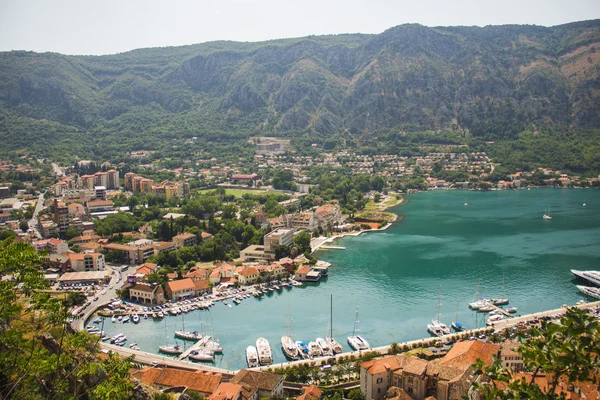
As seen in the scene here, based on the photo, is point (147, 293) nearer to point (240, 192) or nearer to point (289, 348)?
point (289, 348)

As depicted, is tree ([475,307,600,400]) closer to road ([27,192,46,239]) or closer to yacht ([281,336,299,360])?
yacht ([281,336,299,360])

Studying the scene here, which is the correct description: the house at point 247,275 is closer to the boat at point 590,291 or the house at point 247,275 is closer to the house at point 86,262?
the house at point 86,262

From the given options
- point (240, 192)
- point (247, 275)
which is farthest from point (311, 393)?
point (240, 192)

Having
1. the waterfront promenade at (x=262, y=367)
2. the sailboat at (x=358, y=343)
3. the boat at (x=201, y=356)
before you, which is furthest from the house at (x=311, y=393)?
the boat at (x=201, y=356)

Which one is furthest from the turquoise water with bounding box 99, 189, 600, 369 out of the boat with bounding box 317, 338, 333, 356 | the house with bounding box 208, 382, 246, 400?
the house with bounding box 208, 382, 246, 400

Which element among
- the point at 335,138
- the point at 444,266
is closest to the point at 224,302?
A: the point at 444,266

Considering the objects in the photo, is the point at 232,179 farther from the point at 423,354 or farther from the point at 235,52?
the point at 235,52
